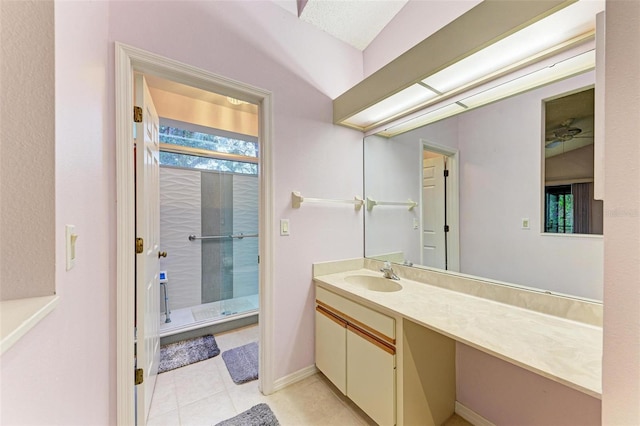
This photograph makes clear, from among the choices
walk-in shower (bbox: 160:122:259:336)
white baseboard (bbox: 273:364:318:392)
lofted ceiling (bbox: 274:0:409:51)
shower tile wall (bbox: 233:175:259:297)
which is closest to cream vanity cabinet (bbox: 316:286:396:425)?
white baseboard (bbox: 273:364:318:392)

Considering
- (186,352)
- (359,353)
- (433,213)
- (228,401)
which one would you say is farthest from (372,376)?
(186,352)

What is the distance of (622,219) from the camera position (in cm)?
41

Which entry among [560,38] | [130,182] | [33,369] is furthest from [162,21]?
[560,38]

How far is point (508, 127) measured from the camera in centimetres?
138

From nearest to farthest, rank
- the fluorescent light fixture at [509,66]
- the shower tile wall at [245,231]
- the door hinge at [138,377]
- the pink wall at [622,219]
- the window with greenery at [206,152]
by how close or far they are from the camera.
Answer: the pink wall at [622,219] < the fluorescent light fixture at [509,66] < the door hinge at [138,377] < the window with greenery at [206,152] < the shower tile wall at [245,231]

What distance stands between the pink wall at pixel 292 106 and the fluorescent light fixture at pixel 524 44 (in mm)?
886

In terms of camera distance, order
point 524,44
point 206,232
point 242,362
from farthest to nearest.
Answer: point 206,232 < point 242,362 < point 524,44

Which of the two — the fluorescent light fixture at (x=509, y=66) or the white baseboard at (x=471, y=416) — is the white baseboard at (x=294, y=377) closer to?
the white baseboard at (x=471, y=416)

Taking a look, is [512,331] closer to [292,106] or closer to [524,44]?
[524,44]

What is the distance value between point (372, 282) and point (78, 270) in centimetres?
167

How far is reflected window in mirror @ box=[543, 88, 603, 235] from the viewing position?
1081mm

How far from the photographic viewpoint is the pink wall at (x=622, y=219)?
40cm

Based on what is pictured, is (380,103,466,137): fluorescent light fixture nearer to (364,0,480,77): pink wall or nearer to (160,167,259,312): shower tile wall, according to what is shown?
(364,0,480,77): pink wall

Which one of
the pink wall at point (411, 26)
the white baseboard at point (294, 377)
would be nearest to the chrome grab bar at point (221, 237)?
the white baseboard at point (294, 377)
